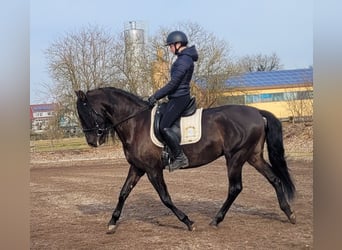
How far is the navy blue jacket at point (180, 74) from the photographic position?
198 inches

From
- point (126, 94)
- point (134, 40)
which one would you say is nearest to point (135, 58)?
point (134, 40)

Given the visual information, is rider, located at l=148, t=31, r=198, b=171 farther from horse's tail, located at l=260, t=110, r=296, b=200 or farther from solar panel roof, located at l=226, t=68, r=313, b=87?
solar panel roof, located at l=226, t=68, r=313, b=87

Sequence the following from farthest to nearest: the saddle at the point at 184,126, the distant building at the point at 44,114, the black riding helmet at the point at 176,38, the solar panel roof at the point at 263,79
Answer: the solar panel roof at the point at 263,79 < the distant building at the point at 44,114 < the saddle at the point at 184,126 < the black riding helmet at the point at 176,38

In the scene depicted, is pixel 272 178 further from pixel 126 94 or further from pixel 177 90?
pixel 126 94

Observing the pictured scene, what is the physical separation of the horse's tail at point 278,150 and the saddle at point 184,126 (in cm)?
100

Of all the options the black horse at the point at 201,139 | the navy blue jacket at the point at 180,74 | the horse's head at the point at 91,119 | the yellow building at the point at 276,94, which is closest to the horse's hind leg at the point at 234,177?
the black horse at the point at 201,139

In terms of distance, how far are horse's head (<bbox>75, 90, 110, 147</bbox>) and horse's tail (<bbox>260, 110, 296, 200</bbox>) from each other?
2.23 m

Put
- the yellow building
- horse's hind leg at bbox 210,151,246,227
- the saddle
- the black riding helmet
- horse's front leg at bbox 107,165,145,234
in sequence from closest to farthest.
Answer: the black riding helmet, the saddle, horse's hind leg at bbox 210,151,246,227, horse's front leg at bbox 107,165,145,234, the yellow building

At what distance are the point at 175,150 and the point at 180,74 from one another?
96 cm

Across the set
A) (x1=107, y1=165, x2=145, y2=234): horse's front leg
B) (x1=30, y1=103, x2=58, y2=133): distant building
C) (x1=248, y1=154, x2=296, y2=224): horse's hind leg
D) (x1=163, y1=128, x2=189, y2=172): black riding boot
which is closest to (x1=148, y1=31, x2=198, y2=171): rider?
(x1=163, y1=128, x2=189, y2=172): black riding boot

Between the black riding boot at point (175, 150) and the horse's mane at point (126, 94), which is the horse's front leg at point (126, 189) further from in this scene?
the horse's mane at point (126, 94)

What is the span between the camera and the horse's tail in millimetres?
5500
